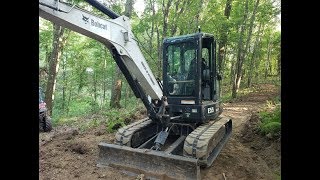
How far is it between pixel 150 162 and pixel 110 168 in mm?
984

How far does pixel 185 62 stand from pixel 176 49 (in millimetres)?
413

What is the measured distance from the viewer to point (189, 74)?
266 inches

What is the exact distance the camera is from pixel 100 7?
5.23 meters

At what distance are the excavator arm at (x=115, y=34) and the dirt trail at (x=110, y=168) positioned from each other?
1.83 m

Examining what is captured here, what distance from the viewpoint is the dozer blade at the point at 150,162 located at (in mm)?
5156

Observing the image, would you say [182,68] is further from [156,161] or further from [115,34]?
[156,161]

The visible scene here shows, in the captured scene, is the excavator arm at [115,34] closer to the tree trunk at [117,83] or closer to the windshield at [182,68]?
the windshield at [182,68]

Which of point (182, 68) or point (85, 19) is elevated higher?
point (85, 19)

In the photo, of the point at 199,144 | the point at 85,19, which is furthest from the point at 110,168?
the point at 85,19

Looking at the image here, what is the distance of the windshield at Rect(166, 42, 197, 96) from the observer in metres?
6.68

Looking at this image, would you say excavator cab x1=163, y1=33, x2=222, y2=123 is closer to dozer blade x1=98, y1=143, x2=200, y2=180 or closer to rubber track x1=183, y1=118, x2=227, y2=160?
rubber track x1=183, y1=118, x2=227, y2=160
